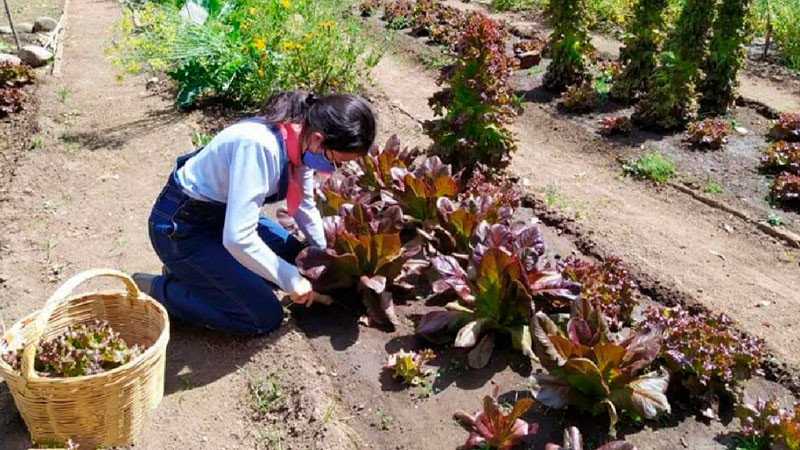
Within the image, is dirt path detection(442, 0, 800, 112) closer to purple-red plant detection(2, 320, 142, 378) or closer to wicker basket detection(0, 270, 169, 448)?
wicker basket detection(0, 270, 169, 448)

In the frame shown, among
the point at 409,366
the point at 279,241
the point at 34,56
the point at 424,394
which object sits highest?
the point at 279,241

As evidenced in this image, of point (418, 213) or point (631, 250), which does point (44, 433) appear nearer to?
point (418, 213)

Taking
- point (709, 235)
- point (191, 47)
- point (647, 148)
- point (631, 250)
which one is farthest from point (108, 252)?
point (647, 148)

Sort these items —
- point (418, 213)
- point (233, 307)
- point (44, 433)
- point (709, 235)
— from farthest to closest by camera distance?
point (709, 235) → point (418, 213) → point (233, 307) → point (44, 433)

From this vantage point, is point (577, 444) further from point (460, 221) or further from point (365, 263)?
point (460, 221)

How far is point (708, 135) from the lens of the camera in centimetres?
616

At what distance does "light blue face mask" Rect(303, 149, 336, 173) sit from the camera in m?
3.30

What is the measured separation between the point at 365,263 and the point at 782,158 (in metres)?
3.83

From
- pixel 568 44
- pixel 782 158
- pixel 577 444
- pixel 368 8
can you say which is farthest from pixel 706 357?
pixel 368 8

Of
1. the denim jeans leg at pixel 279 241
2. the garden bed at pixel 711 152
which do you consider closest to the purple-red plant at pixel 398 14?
the garden bed at pixel 711 152

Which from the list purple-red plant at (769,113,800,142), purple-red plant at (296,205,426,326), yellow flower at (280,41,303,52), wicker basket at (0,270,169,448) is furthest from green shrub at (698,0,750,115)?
wicker basket at (0,270,169,448)

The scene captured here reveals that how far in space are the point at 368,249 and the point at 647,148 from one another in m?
3.47

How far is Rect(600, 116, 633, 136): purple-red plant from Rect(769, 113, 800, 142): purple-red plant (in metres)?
1.21

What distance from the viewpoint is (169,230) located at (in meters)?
3.41
